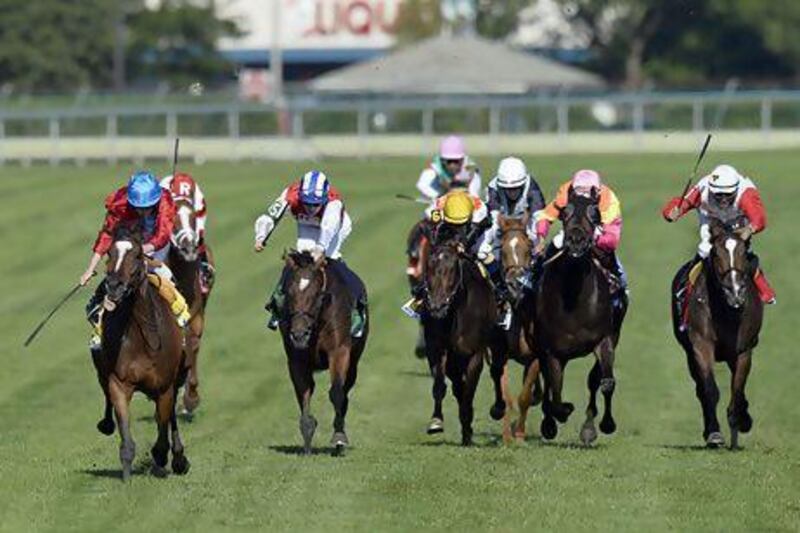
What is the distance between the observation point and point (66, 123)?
58.1 meters

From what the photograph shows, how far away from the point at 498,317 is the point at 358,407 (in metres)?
4.59

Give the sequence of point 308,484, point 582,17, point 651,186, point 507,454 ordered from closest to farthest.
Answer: point 308,484 < point 507,454 < point 651,186 < point 582,17

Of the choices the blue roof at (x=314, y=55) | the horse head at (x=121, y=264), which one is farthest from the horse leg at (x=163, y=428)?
the blue roof at (x=314, y=55)

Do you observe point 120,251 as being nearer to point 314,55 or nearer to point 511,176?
point 511,176

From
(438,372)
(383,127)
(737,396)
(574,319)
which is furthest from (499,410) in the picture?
(383,127)

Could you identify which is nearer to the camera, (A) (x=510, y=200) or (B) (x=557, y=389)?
(B) (x=557, y=389)

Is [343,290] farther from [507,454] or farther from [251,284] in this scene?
[251,284]

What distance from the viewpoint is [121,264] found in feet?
49.8

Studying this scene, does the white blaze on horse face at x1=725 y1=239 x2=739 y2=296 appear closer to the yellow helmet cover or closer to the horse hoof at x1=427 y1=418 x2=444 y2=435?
the yellow helmet cover

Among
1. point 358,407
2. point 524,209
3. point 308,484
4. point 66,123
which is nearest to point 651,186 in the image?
point 66,123

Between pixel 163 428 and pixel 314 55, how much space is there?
9682cm

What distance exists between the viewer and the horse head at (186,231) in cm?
2033

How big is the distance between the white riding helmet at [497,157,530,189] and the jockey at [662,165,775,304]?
128cm

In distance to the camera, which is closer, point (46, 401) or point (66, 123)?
point (46, 401)
